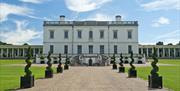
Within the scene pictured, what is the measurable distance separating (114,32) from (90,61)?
489 inches

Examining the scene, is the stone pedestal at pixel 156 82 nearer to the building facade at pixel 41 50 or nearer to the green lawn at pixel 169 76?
the green lawn at pixel 169 76

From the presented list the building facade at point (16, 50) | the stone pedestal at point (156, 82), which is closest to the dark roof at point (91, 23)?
the building facade at point (16, 50)

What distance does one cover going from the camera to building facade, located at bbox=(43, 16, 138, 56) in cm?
6562

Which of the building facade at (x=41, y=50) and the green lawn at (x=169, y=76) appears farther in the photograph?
the building facade at (x=41, y=50)

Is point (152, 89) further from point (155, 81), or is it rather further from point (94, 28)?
point (94, 28)

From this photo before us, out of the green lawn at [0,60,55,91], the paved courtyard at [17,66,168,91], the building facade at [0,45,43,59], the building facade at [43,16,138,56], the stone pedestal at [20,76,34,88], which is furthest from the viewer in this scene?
the building facade at [0,45,43,59]

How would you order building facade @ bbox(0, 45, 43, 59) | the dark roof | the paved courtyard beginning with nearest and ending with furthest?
the paved courtyard < the dark roof < building facade @ bbox(0, 45, 43, 59)

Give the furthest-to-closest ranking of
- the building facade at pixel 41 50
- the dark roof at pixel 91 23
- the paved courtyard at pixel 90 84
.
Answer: the building facade at pixel 41 50, the dark roof at pixel 91 23, the paved courtyard at pixel 90 84

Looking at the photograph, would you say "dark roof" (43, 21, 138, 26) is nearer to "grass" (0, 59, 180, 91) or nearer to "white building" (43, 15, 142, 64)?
"white building" (43, 15, 142, 64)

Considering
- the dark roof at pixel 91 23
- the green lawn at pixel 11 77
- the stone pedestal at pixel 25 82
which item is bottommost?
the green lawn at pixel 11 77

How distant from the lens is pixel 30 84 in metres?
15.7

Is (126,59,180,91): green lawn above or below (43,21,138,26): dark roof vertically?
below

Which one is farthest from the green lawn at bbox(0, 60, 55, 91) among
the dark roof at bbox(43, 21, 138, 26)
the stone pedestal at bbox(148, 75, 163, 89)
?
the dark roof at bbox(43, 21, 138, 26)

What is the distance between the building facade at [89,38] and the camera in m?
65.6
